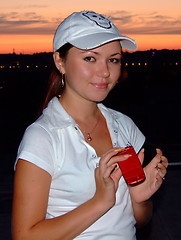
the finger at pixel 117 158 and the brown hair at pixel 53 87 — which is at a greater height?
the brown hair at pixel 53 87

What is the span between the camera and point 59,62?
1956 millimetres

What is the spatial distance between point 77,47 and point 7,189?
4239mm

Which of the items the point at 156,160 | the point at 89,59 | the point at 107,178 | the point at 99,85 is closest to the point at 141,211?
the point at 156,160

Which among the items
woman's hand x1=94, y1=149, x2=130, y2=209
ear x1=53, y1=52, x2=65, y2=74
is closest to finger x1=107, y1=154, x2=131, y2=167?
woman's hand x1=94, y1=149, x2=130, y2=209

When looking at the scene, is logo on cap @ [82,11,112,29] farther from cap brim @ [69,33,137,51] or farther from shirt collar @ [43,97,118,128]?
shirt collar @ [43,97,118,128]

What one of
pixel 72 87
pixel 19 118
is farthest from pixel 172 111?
pixel 72 87

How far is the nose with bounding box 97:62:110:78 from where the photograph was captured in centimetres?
177

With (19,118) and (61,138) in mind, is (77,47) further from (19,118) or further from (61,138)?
(19,118)

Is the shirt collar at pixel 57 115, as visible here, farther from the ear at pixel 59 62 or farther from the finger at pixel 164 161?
the finger at pixel 164 161

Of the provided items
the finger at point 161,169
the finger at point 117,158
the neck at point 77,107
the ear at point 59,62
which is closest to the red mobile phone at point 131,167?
the finger at point 117,158

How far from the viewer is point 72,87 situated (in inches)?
74.4

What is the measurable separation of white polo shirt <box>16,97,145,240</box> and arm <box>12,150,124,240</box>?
6 cm

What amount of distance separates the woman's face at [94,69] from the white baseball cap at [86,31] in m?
0.06

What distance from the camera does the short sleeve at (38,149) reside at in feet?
5.08
